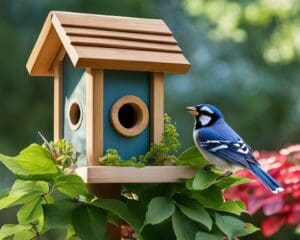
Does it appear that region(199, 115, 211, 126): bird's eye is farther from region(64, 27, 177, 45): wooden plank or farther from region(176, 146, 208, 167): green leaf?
region(64, 27, 177, 45): wooden plank

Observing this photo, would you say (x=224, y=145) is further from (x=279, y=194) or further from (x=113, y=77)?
(x=279, y=194)

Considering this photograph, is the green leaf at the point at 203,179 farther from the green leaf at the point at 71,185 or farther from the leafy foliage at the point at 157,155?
the green leaf at the point at 71,185

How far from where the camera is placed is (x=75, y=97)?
365 cm

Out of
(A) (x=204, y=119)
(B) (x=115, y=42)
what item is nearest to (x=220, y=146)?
(A) (x=204, y=119)

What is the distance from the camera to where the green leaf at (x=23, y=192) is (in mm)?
3279

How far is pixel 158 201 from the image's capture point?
10.8 feet

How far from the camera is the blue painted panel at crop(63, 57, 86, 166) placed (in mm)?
3533

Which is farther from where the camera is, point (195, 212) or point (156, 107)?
point (156, 107)

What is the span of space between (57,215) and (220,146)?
1.84 feet

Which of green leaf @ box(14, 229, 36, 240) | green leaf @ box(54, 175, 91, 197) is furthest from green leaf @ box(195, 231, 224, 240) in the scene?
green leaf @ box(14, 229, 36, 240)

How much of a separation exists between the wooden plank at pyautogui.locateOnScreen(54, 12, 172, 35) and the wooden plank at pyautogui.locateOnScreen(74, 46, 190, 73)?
0.34 ft

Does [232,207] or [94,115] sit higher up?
[94,115]

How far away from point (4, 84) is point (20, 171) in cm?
544

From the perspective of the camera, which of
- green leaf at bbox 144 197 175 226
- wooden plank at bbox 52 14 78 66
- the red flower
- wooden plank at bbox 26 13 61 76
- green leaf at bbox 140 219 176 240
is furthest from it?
the red flower
